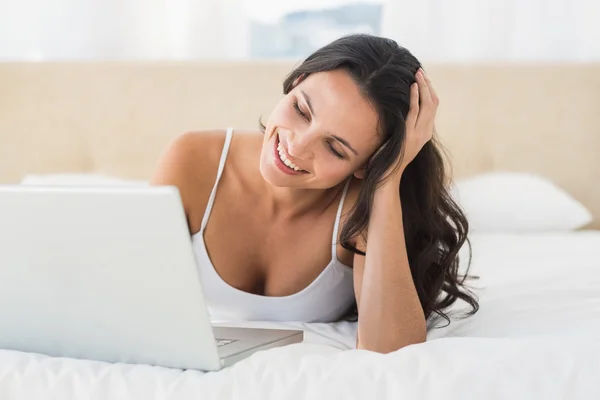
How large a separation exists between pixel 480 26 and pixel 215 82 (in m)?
0.90

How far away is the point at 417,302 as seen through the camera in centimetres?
155

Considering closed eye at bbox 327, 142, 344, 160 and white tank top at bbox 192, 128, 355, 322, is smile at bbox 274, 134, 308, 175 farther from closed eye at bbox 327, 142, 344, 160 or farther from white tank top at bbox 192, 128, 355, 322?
white tank top at bbox 192, 128, 355, 322

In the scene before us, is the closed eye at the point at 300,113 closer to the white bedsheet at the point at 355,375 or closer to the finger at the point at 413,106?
the finger at the point at 413,106

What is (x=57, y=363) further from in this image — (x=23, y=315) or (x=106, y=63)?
(x=106, y=63)

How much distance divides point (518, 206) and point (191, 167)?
125cm

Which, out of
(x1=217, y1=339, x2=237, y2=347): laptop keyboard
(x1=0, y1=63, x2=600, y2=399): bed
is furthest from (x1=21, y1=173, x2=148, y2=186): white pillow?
(x1=217, y1=339, x2=237, y2=347): laptop keyboard

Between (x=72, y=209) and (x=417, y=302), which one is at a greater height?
(x=72, y=209)

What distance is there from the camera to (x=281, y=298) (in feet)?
5.46

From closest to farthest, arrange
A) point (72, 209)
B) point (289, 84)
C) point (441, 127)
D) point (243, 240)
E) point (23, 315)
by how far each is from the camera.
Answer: point (72, 209)
point (23, 315)
point (289, 84)
point (243, 240)
point (441, 127)

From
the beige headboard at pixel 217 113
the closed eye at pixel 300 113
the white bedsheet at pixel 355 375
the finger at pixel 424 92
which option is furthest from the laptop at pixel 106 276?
the beige headboard at pixel 217 113

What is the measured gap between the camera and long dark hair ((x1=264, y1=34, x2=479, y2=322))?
4.95 ft

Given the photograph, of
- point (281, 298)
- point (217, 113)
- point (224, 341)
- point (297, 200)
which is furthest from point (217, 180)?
point (217, 113)

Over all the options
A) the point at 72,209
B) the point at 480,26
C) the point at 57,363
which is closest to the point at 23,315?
the point at 57,363

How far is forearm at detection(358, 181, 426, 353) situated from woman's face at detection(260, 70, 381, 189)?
0.33 feet
